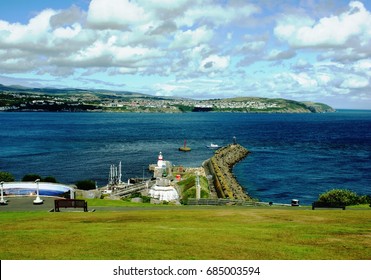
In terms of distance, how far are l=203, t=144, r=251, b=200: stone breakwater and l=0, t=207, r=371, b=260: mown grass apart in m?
29.2

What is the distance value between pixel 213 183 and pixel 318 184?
19006mm

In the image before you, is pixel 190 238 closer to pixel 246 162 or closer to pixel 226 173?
pixel 226 173

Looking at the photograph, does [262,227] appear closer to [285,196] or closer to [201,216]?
[201,216]

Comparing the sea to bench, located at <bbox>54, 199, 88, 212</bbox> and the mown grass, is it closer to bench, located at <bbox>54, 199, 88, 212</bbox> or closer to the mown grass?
bench, located at <bbox>54, 199, 88, 212</bbox>

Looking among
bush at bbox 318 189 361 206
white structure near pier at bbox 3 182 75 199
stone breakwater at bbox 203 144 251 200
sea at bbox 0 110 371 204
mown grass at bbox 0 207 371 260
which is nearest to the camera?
mown grass at bbox 0 207 371 260

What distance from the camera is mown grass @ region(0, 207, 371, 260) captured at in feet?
40.5

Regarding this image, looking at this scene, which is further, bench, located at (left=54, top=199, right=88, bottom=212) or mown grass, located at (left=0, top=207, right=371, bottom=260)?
bench, located at (left=54, top=199, right=88, bottom=212)

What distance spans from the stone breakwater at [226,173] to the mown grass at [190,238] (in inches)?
1148

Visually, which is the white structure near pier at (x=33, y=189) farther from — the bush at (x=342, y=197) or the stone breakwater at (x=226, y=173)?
the bush at (x=342, y=197)

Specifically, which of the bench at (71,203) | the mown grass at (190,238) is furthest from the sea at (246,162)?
the mown grass at (190,238)

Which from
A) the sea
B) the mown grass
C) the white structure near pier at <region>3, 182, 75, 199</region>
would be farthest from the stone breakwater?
the mown grass

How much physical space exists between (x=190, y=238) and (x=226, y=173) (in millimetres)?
58421

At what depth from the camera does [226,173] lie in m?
72.2

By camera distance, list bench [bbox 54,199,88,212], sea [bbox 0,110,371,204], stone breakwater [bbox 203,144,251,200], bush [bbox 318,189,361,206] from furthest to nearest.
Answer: sea [bbox 0,110,371,204] < stone breakwater [bbox 203,144,251,200] < bush [bbox 318,189,361,206] < bench [bbox 54,199,88,212]
